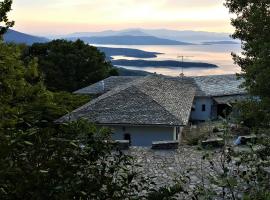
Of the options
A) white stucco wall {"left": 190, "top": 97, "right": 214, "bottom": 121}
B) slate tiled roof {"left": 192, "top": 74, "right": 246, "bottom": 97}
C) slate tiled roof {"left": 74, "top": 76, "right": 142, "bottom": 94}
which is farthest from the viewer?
slate tiled roof {"left": 192, "top": 74, "right": 246, "bottom": 97}

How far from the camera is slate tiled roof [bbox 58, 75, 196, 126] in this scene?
80.2ft

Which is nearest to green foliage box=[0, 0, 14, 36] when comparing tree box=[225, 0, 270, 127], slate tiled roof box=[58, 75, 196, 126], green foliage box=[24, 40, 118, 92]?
tree box=[225, 0, 270, 127]

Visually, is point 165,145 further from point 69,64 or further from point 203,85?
point 69,64

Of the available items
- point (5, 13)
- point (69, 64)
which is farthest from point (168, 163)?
point (69, 64)

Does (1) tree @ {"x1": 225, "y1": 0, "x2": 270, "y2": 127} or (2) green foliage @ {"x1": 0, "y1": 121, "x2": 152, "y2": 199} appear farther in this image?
(1) tree @ {"x1": 225, "y1": 0, "x2": 270, "y2": 127}

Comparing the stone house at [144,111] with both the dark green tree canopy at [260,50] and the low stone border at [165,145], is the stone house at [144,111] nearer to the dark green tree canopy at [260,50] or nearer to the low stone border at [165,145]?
the low stone border at [165,145]

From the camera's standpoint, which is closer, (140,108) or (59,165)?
(59,165)

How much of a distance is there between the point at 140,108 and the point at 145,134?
1.80 meters

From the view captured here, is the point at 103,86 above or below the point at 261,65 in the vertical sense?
below

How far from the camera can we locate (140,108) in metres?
25.9

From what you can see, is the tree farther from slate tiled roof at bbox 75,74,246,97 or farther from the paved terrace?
slate tiled roof at bbox 75,74,246,97

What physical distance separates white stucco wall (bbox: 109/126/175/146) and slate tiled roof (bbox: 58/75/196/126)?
619mm

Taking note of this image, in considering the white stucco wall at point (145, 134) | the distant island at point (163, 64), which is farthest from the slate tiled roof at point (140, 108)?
the distant island at point (163, 64)

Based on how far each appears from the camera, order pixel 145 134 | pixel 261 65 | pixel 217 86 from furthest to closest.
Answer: pixel 217 86 < pixel 145 134 < pixel 261 65
